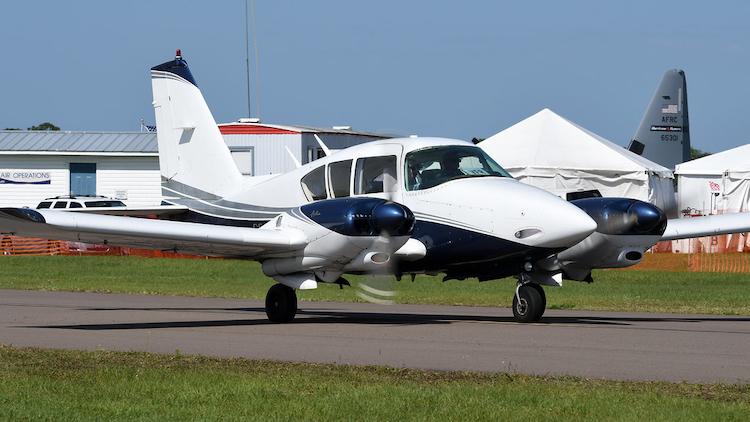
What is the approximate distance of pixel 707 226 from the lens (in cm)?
1942

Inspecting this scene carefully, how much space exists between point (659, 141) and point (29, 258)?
2462 cm

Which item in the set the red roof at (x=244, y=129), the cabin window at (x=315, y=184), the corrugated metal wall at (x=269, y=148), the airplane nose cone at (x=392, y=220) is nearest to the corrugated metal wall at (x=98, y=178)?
the red roof at (x=244, y=129)

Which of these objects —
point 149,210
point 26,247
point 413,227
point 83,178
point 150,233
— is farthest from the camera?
point 83,178

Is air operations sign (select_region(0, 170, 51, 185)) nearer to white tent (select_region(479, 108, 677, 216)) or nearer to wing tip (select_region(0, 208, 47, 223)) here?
white tent (select_region(479, 108, 677, 216))

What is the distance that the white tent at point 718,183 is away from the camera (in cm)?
4616

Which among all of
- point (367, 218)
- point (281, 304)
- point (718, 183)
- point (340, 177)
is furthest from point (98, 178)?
point (367, 218)

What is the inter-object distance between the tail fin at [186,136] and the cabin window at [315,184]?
10.2ft

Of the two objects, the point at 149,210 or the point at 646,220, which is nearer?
the point at 646,220

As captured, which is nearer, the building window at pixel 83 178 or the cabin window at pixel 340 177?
the cabin window at pixel 340 177

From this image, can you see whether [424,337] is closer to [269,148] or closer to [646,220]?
[646,220]

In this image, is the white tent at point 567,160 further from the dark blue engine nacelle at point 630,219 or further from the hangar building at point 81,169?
the hangar building at point 81,169

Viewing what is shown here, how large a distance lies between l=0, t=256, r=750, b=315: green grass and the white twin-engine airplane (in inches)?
206

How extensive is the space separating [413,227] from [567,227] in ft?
6.91

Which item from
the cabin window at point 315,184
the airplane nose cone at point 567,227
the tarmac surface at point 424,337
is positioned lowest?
the tarmac surface at point 424,337
